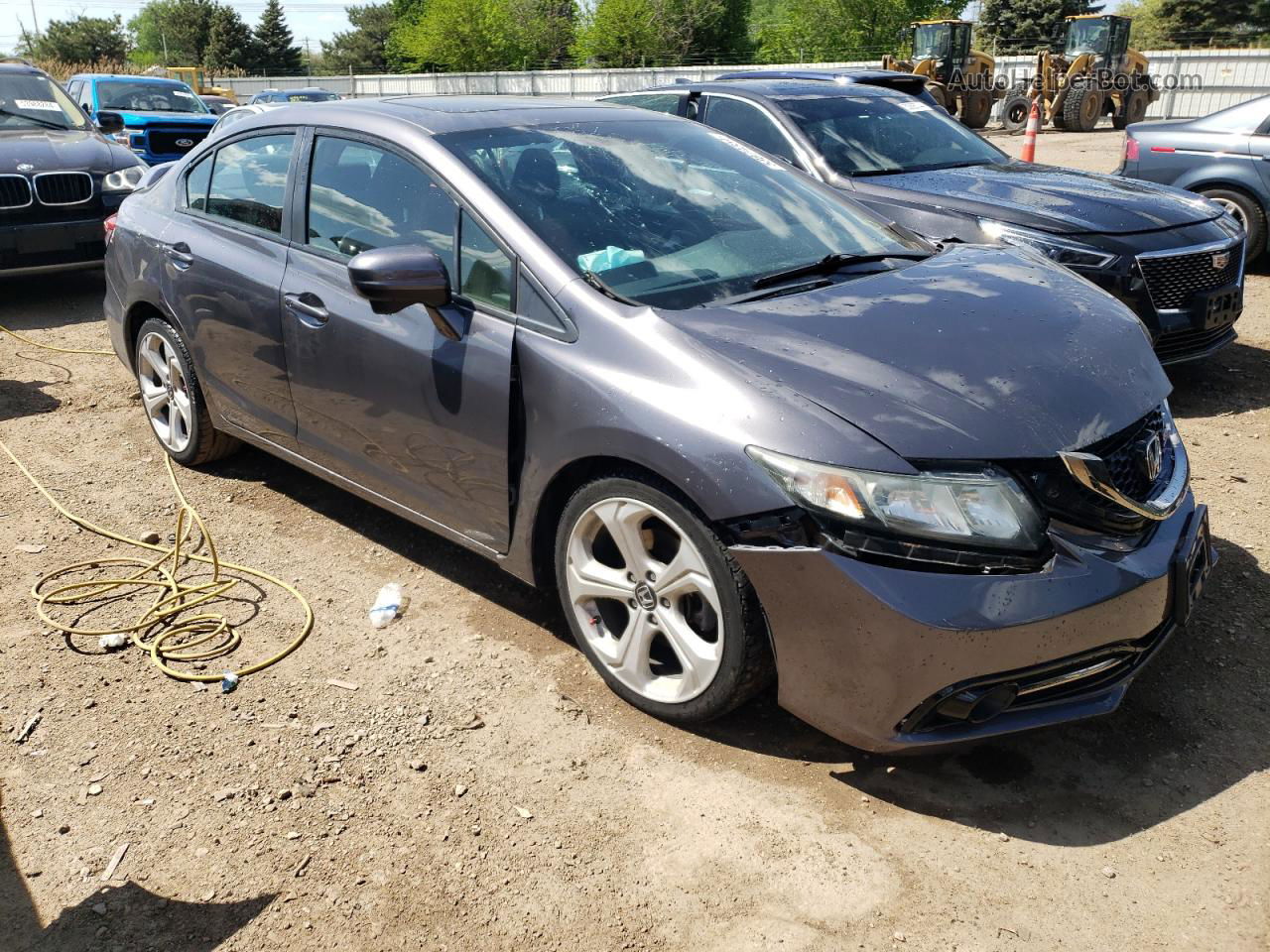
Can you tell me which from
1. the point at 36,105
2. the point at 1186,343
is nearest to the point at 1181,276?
the point at 1186,343

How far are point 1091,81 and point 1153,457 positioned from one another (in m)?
26.5

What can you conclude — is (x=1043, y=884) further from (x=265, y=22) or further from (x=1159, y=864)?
(x=265, y=22)

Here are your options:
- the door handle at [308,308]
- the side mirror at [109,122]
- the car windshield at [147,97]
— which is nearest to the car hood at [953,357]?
the door handle at [308,308]

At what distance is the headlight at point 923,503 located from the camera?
2.56 meters

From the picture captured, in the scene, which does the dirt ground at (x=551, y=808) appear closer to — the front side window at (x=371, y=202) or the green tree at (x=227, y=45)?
the front side window at (x=371, y=202)

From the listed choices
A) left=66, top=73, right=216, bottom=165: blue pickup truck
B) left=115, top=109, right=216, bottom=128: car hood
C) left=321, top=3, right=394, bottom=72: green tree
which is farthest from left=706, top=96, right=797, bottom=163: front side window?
left=321, top=3, right=394, bottom=72: green tree

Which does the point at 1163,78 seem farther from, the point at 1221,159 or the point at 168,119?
the point at 168,119

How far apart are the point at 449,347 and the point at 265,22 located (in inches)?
3450

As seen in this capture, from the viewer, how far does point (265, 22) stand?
264 feet

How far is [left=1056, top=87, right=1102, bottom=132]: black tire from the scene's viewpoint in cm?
2548

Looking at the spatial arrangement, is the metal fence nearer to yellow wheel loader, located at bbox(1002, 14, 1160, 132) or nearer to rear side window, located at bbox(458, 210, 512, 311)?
yellow wheel loader, located at bbox(1002, 14, 1160, 132)

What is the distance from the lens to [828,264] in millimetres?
3553

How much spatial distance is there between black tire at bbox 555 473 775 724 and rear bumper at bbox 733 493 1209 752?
0.07 m

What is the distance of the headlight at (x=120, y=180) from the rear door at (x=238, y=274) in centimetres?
445
